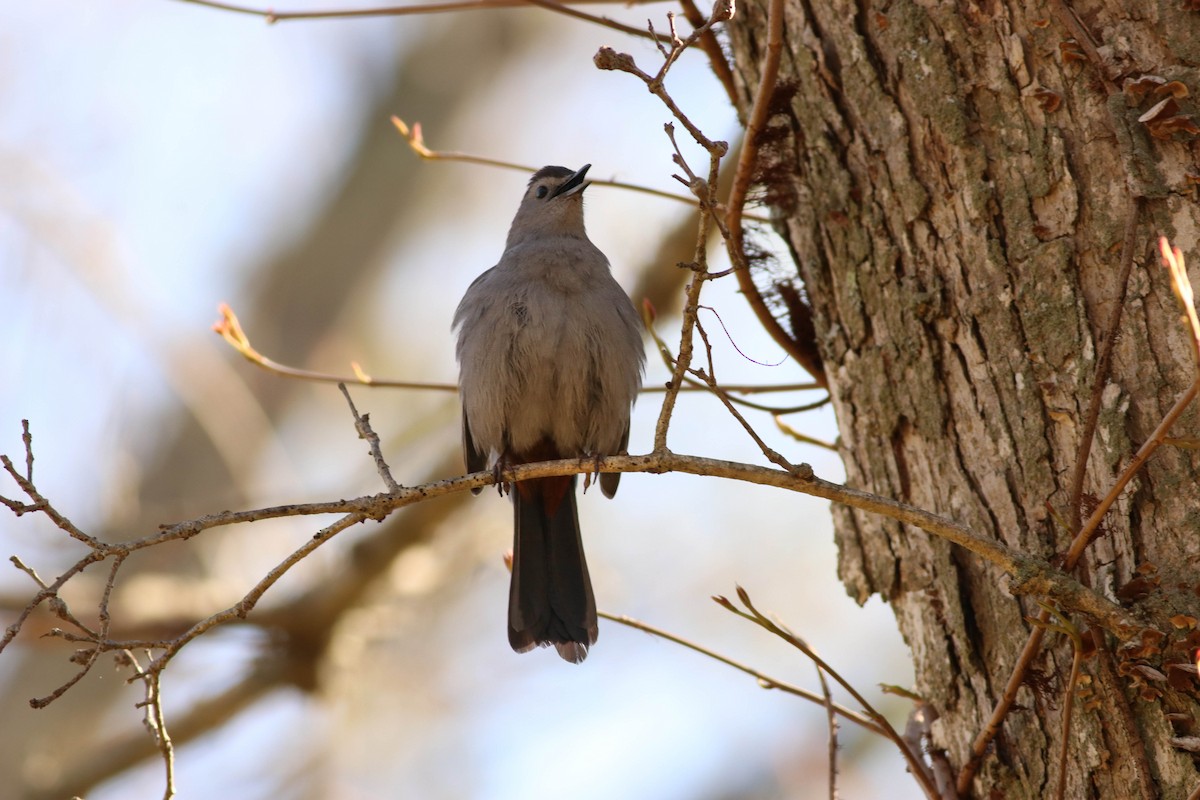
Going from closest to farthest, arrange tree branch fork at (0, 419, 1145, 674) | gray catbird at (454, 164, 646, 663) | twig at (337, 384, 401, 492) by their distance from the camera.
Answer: tree branch fork at (0, 419, 1145, 674), twig at (337, 384, 401, 492), gray catbird at (454, 164, 646, 663)

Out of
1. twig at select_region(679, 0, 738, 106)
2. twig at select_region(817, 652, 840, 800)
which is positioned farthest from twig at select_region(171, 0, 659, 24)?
twig at select_region(817, 652, 840, 800)

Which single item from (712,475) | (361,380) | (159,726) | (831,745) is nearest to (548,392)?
(361,380)

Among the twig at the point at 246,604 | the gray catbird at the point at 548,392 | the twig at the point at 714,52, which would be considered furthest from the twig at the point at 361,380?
the twig at the point at 246,604

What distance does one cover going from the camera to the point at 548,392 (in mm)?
4375

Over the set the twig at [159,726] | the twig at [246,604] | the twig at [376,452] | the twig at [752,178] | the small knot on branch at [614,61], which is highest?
the twig at [752,178]

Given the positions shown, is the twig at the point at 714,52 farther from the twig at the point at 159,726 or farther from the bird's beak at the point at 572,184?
the twig at the point at 159,726

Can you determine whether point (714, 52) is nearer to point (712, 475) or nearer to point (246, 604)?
point (712, 475)

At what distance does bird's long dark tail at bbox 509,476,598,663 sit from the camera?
438cm

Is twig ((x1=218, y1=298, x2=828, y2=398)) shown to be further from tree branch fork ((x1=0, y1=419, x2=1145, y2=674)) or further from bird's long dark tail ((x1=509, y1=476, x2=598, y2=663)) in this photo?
tree branch fork ((x1=0, y1=419, x2=1145, y2=674))

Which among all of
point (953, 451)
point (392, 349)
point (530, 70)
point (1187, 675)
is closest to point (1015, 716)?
point (1187, 675)

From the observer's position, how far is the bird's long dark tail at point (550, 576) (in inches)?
173

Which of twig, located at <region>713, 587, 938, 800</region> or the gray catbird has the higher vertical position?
the gray catbird

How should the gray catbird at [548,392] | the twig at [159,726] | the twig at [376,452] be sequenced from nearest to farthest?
the twig at [159,726] → the twig at [376,452] → the gray catbird at [548,392]

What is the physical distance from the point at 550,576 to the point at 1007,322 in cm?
222
